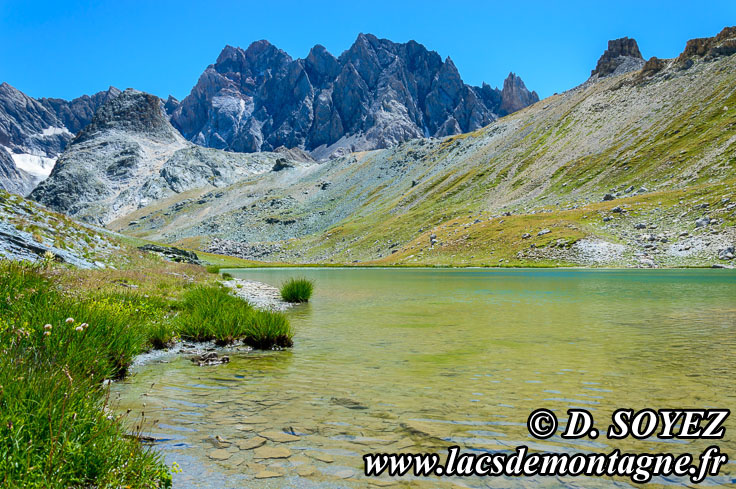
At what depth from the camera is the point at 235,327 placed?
14.2m

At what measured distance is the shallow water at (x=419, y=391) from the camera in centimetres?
573

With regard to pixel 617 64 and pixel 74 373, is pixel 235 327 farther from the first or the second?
pixel 617 64

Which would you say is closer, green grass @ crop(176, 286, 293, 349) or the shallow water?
the shallow water

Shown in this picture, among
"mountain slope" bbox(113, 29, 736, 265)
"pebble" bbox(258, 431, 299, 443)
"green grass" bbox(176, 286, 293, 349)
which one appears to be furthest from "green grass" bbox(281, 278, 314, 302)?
"mountain slope" bbox(113, 29, 736, 265)

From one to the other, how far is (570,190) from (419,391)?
4481 inches

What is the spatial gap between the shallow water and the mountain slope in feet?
197

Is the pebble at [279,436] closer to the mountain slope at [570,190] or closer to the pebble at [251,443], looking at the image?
the pebble at [251,443]

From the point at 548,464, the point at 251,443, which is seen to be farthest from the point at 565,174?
the point at 251,443

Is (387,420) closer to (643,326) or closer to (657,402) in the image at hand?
(657,402)

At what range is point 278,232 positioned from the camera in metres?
183

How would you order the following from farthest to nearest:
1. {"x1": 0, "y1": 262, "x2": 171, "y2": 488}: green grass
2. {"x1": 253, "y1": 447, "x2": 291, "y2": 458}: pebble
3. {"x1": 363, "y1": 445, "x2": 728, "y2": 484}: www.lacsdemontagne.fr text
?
{"x1": 253, "y1": 447, "x2": 291, "y2": 458}: pebble, {"x1": 363, "y1": 445, "x2": 728, "y2": 484}: www.lacsdemontagne.fr text, {"x1": 0, "y1": 262, "x2": 171, "y2": 488}: green grass

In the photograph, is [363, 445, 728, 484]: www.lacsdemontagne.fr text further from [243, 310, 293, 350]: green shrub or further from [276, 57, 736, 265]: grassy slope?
[276, 57, 736, 265]: grassy slope

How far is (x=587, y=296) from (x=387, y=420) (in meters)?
25.8

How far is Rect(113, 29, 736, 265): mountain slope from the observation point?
71.6 metres
